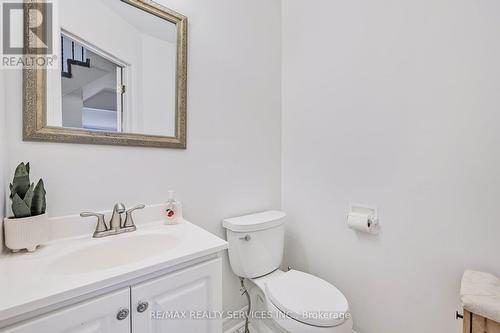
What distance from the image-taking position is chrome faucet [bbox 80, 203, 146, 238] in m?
0.97

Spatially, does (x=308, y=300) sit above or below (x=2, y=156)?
below

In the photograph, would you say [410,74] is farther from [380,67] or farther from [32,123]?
[32,123]

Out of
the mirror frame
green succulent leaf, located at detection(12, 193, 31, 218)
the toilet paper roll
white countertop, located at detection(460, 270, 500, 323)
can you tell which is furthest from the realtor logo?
white countertop, located at detection(460, 270, 500, 323)

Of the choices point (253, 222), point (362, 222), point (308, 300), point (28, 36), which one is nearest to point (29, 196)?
point (28, 36)

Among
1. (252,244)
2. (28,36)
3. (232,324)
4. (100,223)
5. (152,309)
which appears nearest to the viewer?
(152,309)

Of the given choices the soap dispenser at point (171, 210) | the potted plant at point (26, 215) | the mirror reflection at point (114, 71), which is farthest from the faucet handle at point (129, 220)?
the mirror reflection at point (114, 71)

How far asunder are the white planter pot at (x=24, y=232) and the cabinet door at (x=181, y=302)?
0.43 m

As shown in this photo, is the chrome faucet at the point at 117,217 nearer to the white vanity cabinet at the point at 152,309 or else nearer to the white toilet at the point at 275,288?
the white vanity cabinet at the point at 152,309

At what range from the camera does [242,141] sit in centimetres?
155

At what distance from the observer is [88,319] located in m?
0.62

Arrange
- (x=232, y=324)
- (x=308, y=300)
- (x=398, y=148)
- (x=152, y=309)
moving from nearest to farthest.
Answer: (x=152, y=309), (x=308, y=300), (x=398, y=148), (x=232, y=324)

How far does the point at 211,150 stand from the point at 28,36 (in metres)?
0.90

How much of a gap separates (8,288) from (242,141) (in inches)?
48.1

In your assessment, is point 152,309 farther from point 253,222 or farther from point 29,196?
point 253,222
